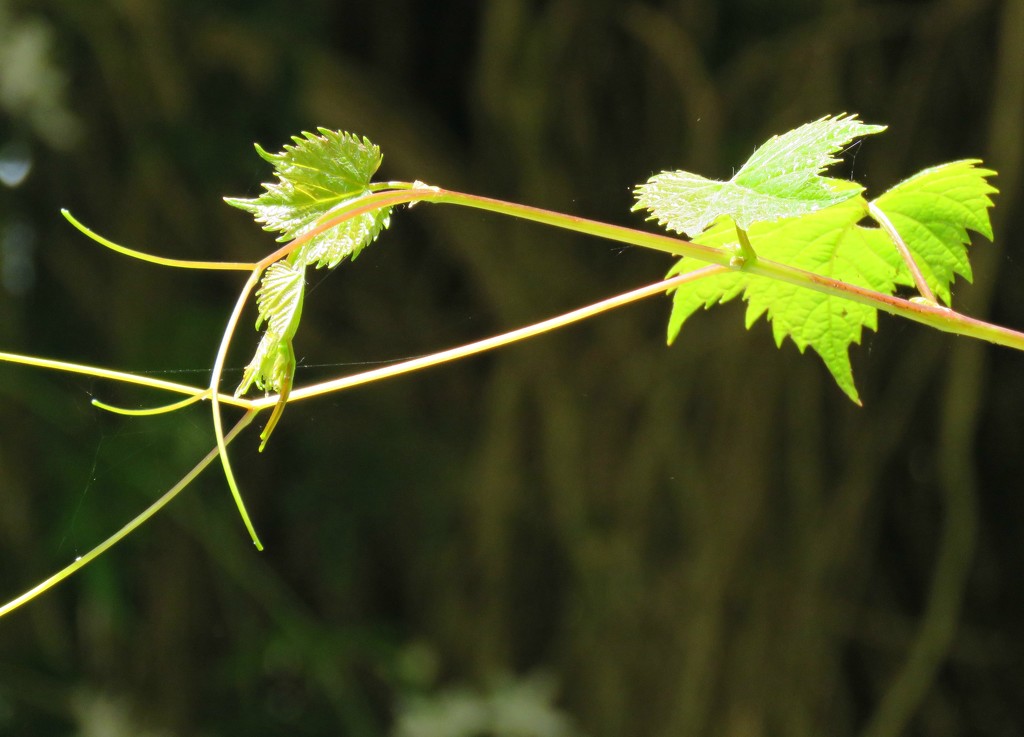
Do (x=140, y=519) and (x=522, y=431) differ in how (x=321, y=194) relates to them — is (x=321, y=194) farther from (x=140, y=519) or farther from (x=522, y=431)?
(x=522, y=431)

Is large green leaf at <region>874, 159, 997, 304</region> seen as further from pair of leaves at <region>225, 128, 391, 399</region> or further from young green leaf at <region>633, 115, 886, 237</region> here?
pair of leaves at <region>225, 128, 391, 399</region>

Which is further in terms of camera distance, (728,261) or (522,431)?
(522,431)

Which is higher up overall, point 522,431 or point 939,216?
point 522,431

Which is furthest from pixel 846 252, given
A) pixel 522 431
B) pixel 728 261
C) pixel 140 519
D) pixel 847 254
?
pixel 522 431

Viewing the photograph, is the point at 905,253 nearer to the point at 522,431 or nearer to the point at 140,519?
the point at 140,519

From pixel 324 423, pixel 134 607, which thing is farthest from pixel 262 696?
pixel 324 423

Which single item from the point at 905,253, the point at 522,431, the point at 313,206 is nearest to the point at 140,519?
the point at 313,206
